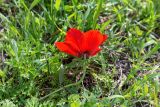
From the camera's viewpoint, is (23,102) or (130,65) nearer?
(23,102)

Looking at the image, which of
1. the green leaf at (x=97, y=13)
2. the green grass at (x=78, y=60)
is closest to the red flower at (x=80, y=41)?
the green grass at (x=78, y=60)

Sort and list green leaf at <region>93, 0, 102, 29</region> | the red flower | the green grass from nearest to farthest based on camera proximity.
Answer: the red flower
the green grass
green leaf at <region>93, 0, 102, 29</region>

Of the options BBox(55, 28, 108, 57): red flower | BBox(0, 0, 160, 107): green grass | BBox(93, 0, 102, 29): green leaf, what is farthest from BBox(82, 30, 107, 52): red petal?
BBox(93, 0, 102, 29): green leaf

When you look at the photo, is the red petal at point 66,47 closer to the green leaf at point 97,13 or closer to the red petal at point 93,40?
the red petal at point 93,40

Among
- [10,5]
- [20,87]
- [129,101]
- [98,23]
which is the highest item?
[10,5]

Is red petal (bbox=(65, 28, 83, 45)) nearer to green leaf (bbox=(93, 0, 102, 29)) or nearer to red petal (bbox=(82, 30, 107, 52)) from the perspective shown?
red petal (bbox=(82, 30, 107, 52))

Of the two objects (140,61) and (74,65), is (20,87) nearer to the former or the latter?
(74,65)

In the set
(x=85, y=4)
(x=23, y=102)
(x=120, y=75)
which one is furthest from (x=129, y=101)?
(x=85, y=4)

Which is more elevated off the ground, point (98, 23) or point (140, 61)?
point (98, 23)
